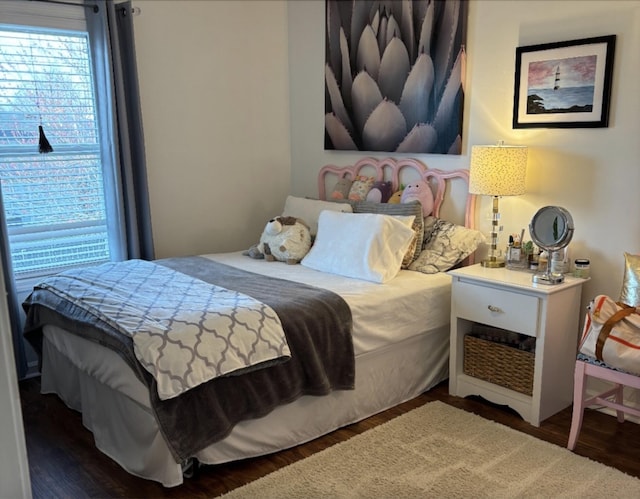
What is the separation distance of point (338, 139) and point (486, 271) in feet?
5.20

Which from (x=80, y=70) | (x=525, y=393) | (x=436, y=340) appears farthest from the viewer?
(x=80, y=70)

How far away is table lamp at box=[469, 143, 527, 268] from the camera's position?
2965 millimetres

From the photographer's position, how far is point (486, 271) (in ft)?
10.0

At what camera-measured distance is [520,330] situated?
110 inches

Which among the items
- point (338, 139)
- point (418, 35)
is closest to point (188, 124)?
point (338, 139)

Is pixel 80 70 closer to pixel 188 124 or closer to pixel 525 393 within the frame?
pixel 188 124

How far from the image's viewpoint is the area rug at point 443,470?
2.28 m

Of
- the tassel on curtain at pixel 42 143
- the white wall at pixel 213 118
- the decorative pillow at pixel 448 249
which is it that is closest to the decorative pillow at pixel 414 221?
the decorative pillow at pixel 448 249

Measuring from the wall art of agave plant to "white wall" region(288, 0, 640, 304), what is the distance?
0.10m

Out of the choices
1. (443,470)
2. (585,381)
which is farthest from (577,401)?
(443,470)

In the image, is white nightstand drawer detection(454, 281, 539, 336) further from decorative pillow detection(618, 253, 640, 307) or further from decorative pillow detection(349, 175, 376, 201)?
decorative pillow detection(349, 175, 376, 201)

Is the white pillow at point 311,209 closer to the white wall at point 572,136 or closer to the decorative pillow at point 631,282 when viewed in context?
the white wall at point 572,136

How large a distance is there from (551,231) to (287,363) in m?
1.43

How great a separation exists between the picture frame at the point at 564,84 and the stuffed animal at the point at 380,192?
920 mm
